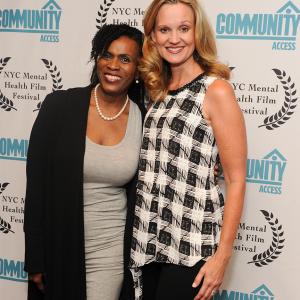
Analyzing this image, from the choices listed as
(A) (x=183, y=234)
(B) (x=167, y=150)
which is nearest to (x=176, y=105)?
(B) (x=167, y=150)

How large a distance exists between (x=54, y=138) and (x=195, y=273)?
654mm

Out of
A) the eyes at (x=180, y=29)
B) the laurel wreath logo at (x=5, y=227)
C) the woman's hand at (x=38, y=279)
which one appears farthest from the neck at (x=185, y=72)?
the laurel wreath logo at (x=5, y=227)

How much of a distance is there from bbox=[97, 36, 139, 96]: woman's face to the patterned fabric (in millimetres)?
183

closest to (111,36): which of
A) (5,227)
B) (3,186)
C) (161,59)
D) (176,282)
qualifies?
(161,59)

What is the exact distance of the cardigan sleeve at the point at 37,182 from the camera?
1.54 meters

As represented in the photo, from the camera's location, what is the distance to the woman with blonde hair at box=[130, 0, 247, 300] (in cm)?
A: 138

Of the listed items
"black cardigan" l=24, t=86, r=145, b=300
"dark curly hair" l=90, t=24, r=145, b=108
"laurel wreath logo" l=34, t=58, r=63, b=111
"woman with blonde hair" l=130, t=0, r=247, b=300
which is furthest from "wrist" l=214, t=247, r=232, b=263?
"laurel wreath logo" l=34, t=58, r=63, b=111

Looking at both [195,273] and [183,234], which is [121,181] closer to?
[183,234]

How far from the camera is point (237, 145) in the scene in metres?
1.36

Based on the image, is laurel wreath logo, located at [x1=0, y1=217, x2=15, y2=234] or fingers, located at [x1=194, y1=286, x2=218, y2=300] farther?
laurel wreath logo, located at [x1=0, y1=217, x2=15, y2=234]

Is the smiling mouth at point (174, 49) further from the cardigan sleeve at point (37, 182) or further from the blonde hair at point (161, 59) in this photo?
the cardigan sleeve at point (37, 182)

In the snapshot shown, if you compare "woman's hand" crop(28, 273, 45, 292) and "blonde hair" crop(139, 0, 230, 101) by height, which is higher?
"blonde hair" crop(139, 0, 230, 101)

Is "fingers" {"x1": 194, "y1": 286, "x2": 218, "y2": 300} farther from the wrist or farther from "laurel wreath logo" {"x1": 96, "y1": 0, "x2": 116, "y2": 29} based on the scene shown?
"laurel wreath logo" {"x1": 96, "y1": 0, "x2": 116, "y2": 29}

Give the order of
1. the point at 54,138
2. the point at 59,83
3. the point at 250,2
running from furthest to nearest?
the point at 59,83, the point at 250,2, the point at 54,138
